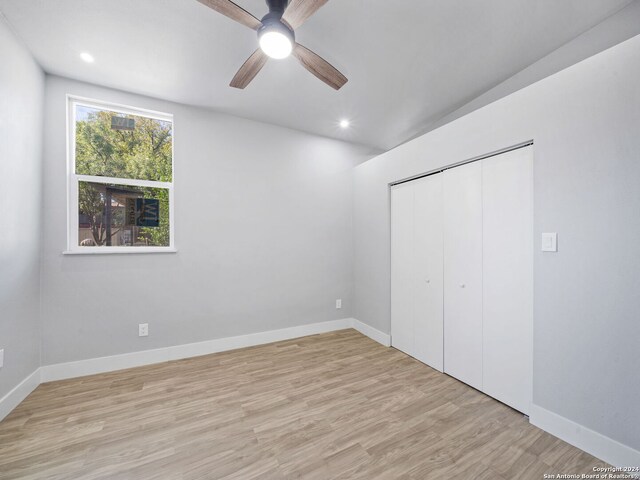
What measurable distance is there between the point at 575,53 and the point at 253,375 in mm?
3939

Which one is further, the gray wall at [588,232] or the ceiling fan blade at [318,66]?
the ceiling fan blade at [318,66]

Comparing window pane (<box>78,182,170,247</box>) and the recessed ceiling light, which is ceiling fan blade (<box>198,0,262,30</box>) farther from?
window pane (<box>78,182,170,247</box>)

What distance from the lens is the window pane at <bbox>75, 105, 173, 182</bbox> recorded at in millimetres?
2535

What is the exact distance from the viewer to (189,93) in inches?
104

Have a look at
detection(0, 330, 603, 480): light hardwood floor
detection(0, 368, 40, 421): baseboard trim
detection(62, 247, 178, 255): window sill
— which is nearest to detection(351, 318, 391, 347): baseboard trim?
detection(0, 330, 603, 480): light hardwood floor

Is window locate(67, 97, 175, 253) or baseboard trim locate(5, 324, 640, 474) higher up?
window locate(67, 97, 175, 253)

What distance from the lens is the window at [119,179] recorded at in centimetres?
250

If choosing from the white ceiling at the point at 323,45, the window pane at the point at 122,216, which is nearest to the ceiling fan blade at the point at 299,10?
the white ceiling at the point at 323,45

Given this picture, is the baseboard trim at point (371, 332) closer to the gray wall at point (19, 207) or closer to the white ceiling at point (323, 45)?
the white ceiling at point (323, 45)

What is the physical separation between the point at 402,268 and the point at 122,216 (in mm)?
3161

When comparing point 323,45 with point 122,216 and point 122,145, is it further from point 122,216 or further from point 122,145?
point 122,216

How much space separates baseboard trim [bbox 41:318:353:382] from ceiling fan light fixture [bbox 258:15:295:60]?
9.58 ft

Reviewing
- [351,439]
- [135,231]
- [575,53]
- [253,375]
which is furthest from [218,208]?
[575,53]

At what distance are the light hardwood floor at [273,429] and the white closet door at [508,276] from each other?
24 centimetres
